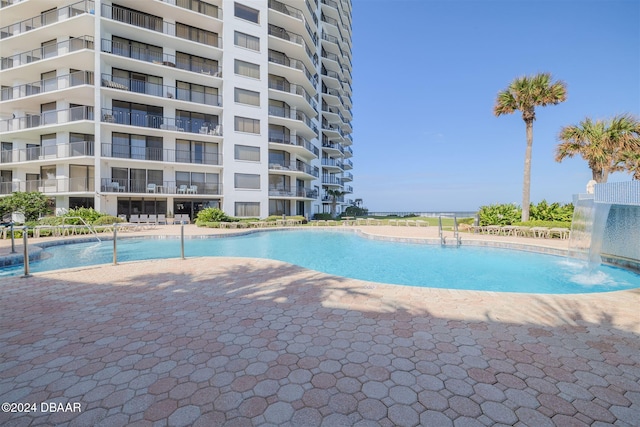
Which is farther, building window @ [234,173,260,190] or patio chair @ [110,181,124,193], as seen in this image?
building window @ [234,173,260,190]

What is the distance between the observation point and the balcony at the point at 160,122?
21.4m

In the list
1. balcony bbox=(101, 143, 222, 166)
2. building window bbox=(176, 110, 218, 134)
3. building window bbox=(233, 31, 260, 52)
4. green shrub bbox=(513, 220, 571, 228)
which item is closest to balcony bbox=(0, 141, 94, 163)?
balcony bbox=(101, 143, 222, 166)

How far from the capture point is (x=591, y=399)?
2186 mm

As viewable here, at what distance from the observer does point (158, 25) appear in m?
22.8

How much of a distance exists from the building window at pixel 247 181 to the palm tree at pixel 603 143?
907 inches

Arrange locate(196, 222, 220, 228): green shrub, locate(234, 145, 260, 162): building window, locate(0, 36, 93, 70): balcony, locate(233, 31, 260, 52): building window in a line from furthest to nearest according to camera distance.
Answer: locate(234, 145, 260, 162): building window → locate(233, 31, 260, 52): building window → locate(0, 36, 93, 70): balcony → locate(196, 222, 220, 228): green shrub

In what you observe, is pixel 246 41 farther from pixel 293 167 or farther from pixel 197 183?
pixel 197 183

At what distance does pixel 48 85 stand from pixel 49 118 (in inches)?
107

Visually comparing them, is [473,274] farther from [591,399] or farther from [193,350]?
[193,350]

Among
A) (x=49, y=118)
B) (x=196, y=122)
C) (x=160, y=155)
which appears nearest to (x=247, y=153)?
(x=196, y=122)

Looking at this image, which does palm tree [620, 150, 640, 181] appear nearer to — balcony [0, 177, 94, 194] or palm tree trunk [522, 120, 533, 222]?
palm tree trunk [522, 120, 533, 222]

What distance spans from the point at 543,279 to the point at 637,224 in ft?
8.23

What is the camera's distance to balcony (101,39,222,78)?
2138 centimetres

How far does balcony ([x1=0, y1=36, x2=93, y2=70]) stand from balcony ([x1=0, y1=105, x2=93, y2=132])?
14.5ft
